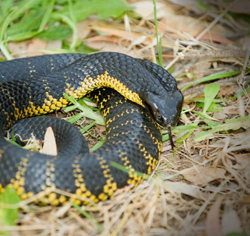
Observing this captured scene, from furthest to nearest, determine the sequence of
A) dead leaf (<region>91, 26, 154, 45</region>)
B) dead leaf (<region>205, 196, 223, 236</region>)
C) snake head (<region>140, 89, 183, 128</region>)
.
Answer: dead leaf (<region>91, 26, 154, 45</region>)
snake head (<region>140, 89, 183, 128</region>)
dead leaf (<region>205, 196, 223, 236</region>)

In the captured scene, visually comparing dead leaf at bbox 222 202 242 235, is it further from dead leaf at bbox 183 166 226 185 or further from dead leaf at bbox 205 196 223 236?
dead leaf at bbox 183 166 226 185

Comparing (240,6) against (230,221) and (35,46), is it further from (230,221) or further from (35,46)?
(230,221)

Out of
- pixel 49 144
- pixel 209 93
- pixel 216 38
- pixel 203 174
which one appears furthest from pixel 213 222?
pixel 216 38

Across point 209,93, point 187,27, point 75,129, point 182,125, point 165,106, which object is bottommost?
point 182,125

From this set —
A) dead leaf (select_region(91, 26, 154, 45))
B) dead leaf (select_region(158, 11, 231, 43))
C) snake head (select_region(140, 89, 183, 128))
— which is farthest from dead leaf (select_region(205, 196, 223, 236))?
dead leaf (select_region(91, 26, 154, 45))

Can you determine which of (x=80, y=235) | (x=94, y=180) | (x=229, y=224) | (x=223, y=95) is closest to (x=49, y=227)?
(x=80, y=235)

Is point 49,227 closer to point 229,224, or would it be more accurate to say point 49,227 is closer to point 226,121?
point 229,224
